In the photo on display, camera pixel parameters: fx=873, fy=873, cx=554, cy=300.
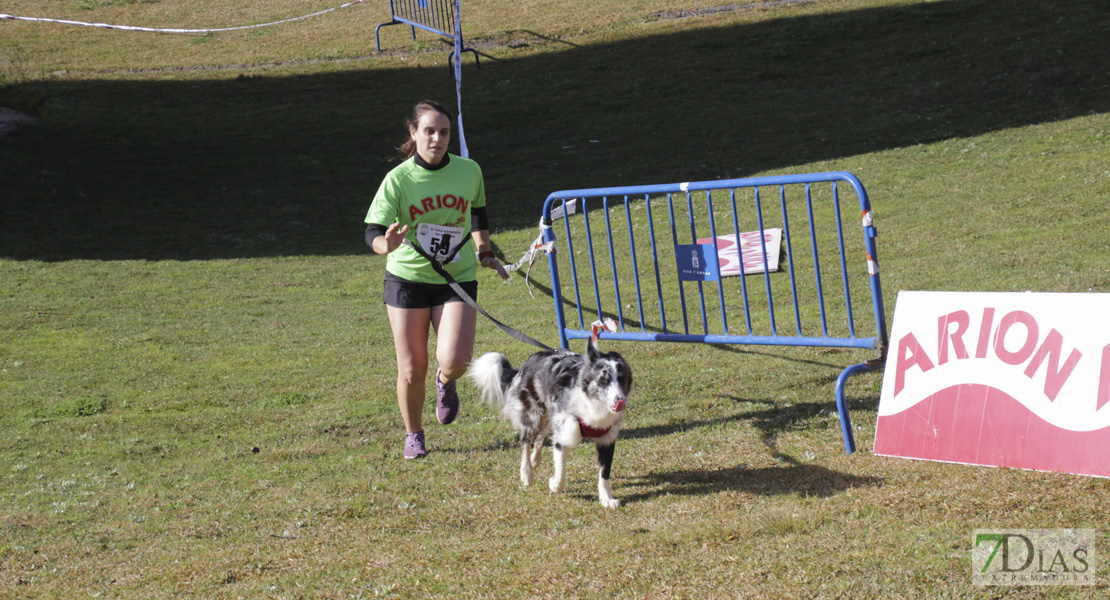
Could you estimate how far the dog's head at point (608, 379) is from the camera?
4629 millimetres

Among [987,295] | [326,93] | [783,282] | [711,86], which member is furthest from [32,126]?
[987,295]

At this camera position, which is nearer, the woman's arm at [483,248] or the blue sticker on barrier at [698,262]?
the woman's arm at [483,248]

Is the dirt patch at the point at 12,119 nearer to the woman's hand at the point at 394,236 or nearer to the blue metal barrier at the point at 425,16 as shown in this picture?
the blue metal barrier at the point at 425,16

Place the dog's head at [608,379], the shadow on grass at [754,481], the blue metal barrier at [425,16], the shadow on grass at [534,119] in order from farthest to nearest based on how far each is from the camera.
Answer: the blue metal barrier at [425,16], the shadow on grass at [534,119], the shadow on grass at [754,481], the dog's head at [608,379]

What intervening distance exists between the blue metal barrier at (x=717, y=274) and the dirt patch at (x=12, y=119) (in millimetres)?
15134

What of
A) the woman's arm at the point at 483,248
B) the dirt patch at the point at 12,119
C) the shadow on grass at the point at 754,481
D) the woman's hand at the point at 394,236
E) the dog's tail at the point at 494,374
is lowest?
the shadow on grass at the point at 754,481

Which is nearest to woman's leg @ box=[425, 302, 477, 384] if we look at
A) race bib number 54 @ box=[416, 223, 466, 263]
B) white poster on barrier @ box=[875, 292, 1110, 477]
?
Result: race bib number 54 @ box=[416, 223, 466, 263]

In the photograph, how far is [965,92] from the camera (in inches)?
727

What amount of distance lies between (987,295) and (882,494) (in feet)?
4.20

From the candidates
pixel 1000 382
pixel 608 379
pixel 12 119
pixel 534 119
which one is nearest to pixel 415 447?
pixel 608 379

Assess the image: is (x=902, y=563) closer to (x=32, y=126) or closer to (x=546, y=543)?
(x=546, y=543)

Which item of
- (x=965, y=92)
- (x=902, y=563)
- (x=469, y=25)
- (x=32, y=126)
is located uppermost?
(x=469, y=25)

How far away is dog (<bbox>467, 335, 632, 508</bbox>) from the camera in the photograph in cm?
477

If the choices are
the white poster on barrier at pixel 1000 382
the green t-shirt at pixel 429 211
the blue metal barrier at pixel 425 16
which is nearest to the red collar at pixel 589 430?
the green t-shirt at pixel 429 211
